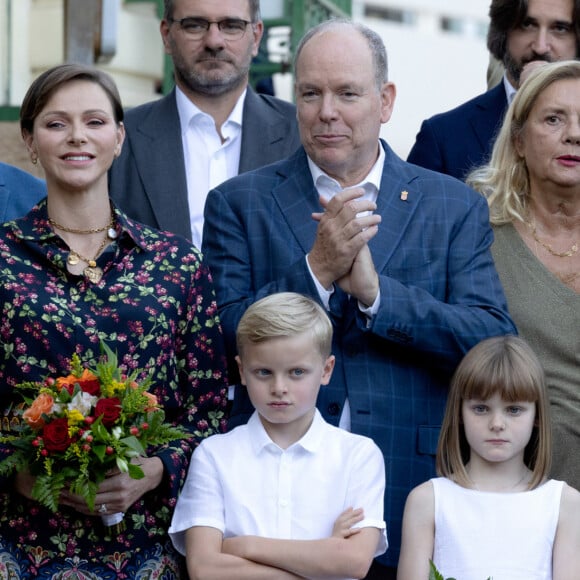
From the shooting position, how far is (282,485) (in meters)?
4.20

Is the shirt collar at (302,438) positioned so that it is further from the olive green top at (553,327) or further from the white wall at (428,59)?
the white wall at (428,59)

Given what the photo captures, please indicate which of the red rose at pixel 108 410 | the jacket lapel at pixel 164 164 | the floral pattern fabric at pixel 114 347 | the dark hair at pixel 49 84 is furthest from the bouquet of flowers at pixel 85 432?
the jacket lapel at pixel 164 164

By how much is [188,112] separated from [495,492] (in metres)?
2.25

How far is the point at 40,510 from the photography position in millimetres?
4168

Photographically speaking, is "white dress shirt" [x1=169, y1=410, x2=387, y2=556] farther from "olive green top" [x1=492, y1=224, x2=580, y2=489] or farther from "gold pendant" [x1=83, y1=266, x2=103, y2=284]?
"olive green top" [x1=492, y1=224, x2=580, y2=489]

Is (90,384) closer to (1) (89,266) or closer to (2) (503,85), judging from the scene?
(1) (89,266)

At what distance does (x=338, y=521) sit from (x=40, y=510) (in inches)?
35.2

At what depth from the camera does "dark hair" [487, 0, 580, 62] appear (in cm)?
576

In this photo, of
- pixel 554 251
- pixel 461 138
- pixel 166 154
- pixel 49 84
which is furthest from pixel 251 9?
pixel 554 251

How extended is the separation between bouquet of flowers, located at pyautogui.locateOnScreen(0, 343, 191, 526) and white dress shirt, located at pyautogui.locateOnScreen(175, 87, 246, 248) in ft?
5.72

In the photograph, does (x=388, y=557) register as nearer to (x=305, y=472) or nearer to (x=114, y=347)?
(x=305, y=472)

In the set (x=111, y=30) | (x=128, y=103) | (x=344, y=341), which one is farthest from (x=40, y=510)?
(x=128, y=103)

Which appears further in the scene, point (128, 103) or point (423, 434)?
point (128, 103)

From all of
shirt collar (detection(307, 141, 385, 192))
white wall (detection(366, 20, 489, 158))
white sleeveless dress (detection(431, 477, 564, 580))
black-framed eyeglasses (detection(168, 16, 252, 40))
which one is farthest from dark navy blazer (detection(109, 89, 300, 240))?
white wall (detection(366, 20, 489, 158))
